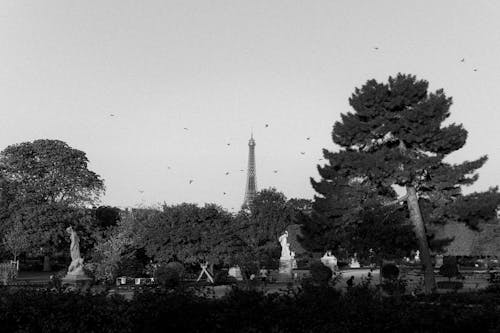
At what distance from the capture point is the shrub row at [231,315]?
9.06 m

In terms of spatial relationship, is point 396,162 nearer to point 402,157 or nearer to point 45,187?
point 402,157

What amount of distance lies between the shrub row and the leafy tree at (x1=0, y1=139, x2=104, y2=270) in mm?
40995

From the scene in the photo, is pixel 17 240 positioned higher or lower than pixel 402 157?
lower

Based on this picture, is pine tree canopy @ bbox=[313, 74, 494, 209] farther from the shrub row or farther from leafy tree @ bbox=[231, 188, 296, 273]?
leafy tree @ bbox=[231, 188, 296, 273]

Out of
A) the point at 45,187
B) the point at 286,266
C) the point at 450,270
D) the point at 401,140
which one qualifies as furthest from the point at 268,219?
the point at 401,140

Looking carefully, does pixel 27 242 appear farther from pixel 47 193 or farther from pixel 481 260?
pixel 481 260

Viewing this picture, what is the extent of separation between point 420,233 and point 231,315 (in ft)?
82.8

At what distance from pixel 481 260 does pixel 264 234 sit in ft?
82.4

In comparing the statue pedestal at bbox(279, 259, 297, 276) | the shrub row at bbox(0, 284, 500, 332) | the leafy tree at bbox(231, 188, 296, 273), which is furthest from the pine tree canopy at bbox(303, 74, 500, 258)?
the leafy tree at bbox(231, 188, 296, 273)

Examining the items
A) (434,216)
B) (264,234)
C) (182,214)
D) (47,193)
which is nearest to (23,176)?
(47,193)

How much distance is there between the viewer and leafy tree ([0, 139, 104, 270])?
49188 mm

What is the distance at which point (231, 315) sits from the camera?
379 inches

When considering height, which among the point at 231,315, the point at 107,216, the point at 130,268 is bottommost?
the point at 231,315

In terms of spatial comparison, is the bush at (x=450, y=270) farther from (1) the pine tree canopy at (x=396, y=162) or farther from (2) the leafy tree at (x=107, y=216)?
(2) the leafy tree at (x=107, y=216)
